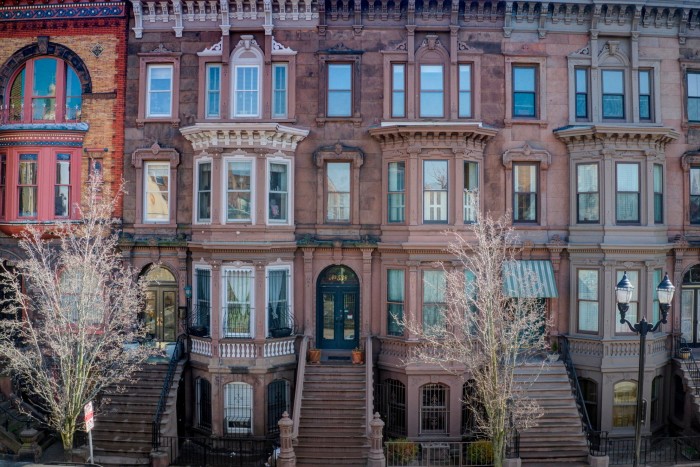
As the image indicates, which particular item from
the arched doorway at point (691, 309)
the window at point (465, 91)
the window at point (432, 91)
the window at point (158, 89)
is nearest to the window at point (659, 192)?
the arched doorway at point (691, 309)

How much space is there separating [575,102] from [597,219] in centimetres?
423

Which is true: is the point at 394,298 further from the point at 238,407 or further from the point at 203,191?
the point at 203,191

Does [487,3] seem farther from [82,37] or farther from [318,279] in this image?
[82,37]

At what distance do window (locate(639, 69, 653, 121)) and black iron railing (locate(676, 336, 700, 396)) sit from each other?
7960 mm

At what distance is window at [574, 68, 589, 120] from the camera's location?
21261mm

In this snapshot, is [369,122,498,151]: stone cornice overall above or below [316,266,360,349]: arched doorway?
above

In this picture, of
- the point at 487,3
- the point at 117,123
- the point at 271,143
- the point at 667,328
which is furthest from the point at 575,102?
the point at 117,123

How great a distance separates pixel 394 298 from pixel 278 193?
5.37 metres

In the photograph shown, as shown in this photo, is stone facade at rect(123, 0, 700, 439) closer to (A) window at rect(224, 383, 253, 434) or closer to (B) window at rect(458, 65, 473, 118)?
(B) window at rect(458, 65, 473, 118)

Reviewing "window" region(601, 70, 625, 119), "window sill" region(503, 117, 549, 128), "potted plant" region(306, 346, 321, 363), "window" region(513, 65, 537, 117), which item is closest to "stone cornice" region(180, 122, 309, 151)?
"potted plant" region(306, 346, 321, 363)

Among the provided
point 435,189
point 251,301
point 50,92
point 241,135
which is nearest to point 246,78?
point 241,135

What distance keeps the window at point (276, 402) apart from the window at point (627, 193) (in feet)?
41.8

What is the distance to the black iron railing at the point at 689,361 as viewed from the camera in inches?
788

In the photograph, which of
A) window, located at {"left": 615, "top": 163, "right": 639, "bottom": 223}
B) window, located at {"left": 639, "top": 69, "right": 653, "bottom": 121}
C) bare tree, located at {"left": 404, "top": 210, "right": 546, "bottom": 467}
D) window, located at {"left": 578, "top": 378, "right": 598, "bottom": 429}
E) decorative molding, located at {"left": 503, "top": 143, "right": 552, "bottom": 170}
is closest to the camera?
bare tree, located at {"left": 404, "top": 210, "right": 546, "bottom": 467}
